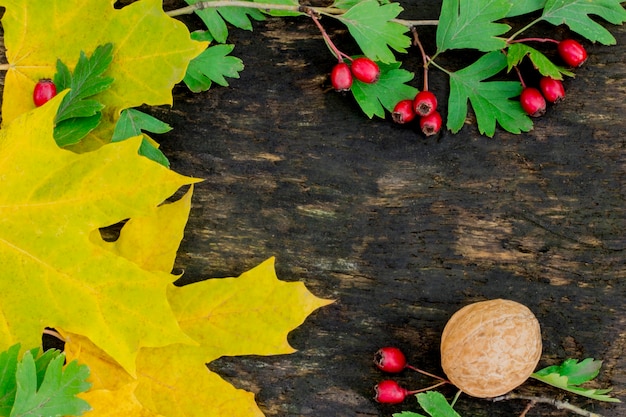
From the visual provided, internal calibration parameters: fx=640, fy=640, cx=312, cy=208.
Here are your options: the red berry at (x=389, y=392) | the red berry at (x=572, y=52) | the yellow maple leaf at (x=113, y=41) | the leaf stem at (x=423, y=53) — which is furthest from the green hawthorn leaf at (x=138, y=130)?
the red berry at (x=572, y=52)

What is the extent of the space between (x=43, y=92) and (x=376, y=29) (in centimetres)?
90

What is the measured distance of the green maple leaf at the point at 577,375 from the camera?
1.68m

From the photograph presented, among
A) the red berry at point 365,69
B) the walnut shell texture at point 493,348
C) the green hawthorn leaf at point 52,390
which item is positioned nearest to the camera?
the green hawthorn leaf at point 52,390

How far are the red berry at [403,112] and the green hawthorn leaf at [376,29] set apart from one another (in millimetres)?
124

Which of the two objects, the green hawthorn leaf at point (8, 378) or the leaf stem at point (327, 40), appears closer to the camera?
the green hawthorn leaf at point (8, 378)

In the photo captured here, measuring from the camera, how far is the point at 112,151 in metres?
1.58

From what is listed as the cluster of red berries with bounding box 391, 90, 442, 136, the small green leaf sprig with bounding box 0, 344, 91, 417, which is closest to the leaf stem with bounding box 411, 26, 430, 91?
the cluster of red berries with bounding box 391, 90, 442, 136

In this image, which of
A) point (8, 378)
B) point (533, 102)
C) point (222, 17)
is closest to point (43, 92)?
point (222, 17)

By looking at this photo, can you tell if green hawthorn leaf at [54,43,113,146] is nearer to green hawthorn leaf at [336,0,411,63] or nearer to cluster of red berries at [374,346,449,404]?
green hawthorn leaf at [336,0,411,63]

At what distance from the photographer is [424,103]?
5.72 feet

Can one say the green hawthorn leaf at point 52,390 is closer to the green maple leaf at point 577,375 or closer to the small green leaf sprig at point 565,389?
the small green leaf sprig at point 565,389

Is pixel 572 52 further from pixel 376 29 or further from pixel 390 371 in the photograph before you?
pixel 390 371

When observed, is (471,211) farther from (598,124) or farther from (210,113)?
(210,113)

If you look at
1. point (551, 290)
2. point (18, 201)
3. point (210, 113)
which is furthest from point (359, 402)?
point (18, 201)
